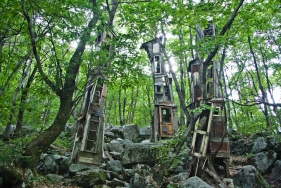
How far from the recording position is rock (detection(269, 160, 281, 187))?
11140 millimetres

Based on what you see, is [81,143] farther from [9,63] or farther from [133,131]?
[133,131]

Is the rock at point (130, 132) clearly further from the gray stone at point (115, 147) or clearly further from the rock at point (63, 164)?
the rock at point (63, 164)

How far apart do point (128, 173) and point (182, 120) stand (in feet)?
36.7

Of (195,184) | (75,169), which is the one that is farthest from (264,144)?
(75,169)

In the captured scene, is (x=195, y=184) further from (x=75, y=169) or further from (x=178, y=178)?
(x=75, y=169)

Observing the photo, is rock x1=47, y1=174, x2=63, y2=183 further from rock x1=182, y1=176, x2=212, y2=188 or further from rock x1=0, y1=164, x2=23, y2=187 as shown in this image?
rock x1=182, y1=176, x2=212, y2=188

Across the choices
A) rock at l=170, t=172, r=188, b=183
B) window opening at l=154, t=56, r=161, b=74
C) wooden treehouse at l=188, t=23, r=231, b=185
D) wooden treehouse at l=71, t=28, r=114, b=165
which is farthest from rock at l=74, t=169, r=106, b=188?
window opening at l=154, t=56, r=161, b=74

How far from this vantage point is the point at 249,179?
9.43m

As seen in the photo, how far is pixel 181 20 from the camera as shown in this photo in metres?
7.69

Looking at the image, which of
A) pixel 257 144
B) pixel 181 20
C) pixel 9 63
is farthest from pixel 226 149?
pixel 9 63

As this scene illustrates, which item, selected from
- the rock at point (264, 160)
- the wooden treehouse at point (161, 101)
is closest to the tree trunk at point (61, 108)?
the rock at point (264, 160)

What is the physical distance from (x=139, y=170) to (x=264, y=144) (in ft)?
28.6

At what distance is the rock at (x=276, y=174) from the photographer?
11.1 m

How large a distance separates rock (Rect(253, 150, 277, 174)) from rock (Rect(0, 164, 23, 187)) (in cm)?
1185
